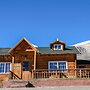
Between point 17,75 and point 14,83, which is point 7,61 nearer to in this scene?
point 17,75

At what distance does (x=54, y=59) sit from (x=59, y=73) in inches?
117

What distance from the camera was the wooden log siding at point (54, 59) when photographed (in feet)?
111

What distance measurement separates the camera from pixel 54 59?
1344 inches

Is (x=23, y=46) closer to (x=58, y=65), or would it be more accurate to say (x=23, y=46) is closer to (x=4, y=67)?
(x=4, y=67)

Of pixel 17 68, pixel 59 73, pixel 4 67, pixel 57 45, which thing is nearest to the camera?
pixel 59 73

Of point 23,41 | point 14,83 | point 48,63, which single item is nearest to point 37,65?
point 48,63

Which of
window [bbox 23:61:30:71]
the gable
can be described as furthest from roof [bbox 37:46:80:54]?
window [bbox 23:61:30:71]

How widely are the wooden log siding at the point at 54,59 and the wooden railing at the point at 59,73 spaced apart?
1497mm

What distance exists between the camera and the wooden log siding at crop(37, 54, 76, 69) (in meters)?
33.9

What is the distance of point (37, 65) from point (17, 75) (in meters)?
2.83

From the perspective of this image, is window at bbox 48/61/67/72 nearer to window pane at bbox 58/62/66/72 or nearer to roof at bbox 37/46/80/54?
window pane at bbox 58/62/66/72

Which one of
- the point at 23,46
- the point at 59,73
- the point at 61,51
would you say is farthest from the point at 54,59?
the point at 23,46

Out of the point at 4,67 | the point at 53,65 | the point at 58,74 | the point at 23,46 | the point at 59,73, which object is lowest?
the point at 58,74

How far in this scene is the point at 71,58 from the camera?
112 feet
